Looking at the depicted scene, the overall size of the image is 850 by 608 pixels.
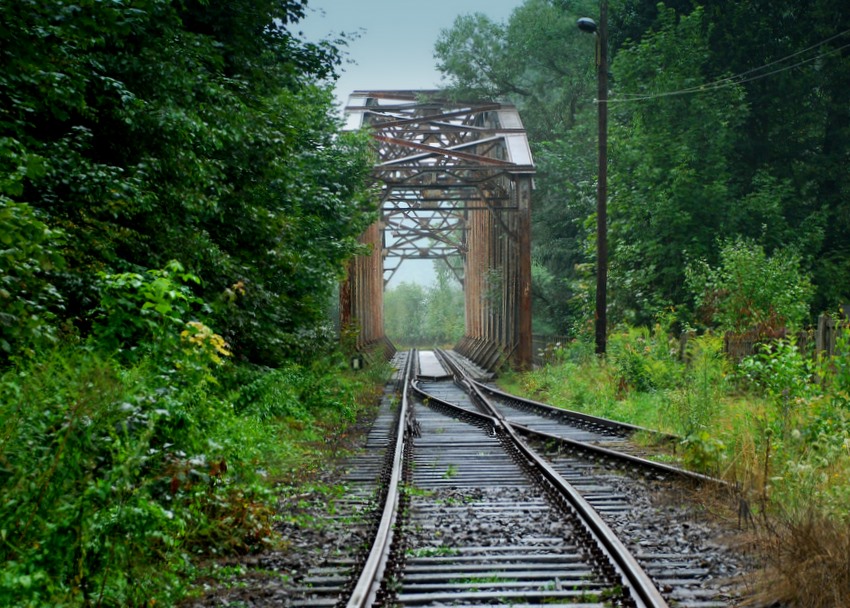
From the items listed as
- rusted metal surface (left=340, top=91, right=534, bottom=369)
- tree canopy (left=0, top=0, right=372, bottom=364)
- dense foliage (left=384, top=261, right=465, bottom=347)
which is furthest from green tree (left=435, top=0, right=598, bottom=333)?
dense foliage (left=384, top=261, right=465, bottom=347)

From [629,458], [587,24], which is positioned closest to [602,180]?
[587,24]

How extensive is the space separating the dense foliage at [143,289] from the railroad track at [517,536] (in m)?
1.01

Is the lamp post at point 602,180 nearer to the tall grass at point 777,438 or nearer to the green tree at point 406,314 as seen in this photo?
the tall grass at point 777,438

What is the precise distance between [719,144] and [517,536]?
1745 cm

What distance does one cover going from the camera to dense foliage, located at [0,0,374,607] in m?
4.09

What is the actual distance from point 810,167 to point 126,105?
19.2 meters

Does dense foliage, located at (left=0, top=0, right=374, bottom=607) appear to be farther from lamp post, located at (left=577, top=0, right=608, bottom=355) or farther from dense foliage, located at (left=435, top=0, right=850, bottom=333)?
dense foliage, located at (left=435, top=0, right=850, bottom=333)

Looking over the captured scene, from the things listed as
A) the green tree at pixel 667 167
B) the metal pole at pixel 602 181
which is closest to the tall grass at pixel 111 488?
the metal pole at pixel 602 181

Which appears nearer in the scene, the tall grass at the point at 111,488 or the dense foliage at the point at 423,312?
the tall grass at the point at 111,488

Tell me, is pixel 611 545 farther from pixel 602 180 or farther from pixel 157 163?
pixel 602 180

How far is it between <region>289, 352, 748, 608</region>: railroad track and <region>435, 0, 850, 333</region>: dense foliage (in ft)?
37.2

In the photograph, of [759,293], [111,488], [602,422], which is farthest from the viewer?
[759,293]

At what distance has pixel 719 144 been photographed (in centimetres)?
2066

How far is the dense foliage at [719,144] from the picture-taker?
65.8 ft
